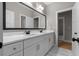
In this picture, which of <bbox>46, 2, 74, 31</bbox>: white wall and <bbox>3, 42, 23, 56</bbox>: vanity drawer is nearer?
<bbox>3, 42, 23, 56</bbox>: vanity drawer

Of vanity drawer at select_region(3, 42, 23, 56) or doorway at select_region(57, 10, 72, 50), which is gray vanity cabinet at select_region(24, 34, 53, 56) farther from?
doorway at select_region(57, 10, 72, 50)

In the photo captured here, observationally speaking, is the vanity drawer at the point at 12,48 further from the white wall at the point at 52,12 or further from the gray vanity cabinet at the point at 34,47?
the white wall at the point at 52,12

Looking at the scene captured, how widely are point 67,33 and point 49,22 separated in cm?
191

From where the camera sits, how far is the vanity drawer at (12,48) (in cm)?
90

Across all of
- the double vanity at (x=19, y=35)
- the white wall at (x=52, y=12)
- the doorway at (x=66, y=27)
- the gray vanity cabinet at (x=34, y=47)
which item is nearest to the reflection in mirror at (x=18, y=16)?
the double vanity at (x=19, y=35)

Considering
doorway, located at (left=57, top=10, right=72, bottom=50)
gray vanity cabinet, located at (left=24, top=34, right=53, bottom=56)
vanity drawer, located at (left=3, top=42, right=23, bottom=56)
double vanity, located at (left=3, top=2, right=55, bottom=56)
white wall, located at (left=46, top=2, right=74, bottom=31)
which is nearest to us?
vanity drawer, located at (left=3, top=42, right=23, bottom=56)

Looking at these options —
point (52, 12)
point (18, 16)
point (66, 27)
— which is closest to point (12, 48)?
point (18, 16)

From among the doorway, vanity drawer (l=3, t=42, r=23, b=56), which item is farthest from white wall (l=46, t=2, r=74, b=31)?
vanity drawer (l=3, t=42, r=23, b=56)

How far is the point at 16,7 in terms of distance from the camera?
185 cm

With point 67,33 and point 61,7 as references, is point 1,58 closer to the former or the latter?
point 61,7

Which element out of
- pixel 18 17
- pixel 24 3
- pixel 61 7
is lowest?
pixel 18 17

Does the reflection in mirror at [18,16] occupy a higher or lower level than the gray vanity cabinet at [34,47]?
higher

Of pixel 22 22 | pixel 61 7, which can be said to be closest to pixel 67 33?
pixel 61 7

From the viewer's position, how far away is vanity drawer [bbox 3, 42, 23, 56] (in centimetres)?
90
